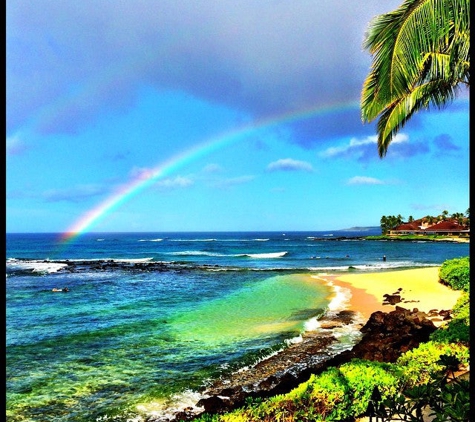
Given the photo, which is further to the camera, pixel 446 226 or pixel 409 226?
pixel 409 226

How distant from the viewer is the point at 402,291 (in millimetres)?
19938

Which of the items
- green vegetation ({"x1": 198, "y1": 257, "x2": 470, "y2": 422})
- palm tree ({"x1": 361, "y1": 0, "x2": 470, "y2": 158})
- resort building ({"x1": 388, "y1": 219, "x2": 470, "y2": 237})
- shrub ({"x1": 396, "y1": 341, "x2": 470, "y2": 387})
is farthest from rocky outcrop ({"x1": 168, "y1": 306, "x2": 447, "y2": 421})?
resort building ({"x1": 388, "y1": 219, "x2": 470, "y2": 237})

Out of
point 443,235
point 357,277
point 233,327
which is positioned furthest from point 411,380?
point 443,235

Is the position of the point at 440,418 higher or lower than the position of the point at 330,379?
higher

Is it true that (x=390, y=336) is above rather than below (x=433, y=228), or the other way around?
below

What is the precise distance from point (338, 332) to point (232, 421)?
8327 millimetres

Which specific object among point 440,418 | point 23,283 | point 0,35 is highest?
point 0,35

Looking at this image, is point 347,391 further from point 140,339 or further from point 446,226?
point 446,226

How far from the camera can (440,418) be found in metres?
2.19

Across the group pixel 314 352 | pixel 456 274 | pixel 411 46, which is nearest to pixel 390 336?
pixel 314 352

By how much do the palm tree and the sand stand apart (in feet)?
28.5

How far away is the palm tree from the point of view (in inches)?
→ 220

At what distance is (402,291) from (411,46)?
16.7 m

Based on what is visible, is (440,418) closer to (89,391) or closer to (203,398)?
(203,398)
